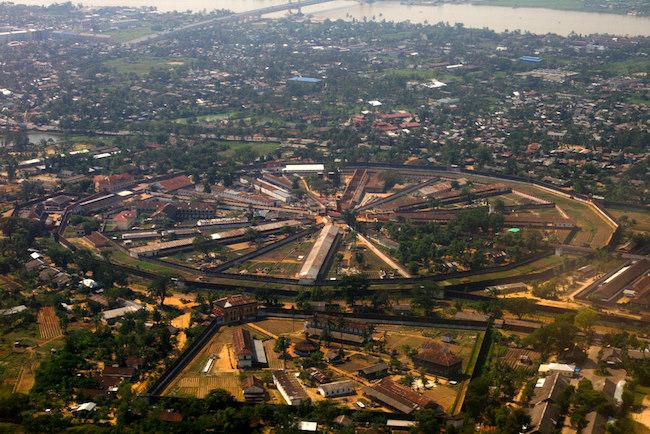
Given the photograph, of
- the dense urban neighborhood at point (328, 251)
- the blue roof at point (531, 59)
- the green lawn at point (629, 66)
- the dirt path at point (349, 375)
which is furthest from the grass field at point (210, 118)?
the dirt path at point (349, 375)

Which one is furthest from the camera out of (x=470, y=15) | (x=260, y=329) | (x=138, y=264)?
(x=470, y=15)

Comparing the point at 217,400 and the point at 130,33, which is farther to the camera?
the point at 130,33

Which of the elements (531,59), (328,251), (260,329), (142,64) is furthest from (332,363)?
(142,64)

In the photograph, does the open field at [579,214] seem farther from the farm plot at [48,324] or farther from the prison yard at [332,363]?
the farm plot at [48,324]

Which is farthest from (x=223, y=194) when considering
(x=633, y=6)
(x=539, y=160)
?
(x=633, y=6)

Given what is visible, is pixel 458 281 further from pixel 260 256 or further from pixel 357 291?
pixel 260 256

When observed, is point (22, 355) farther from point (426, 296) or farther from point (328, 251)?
point (426, 296)
